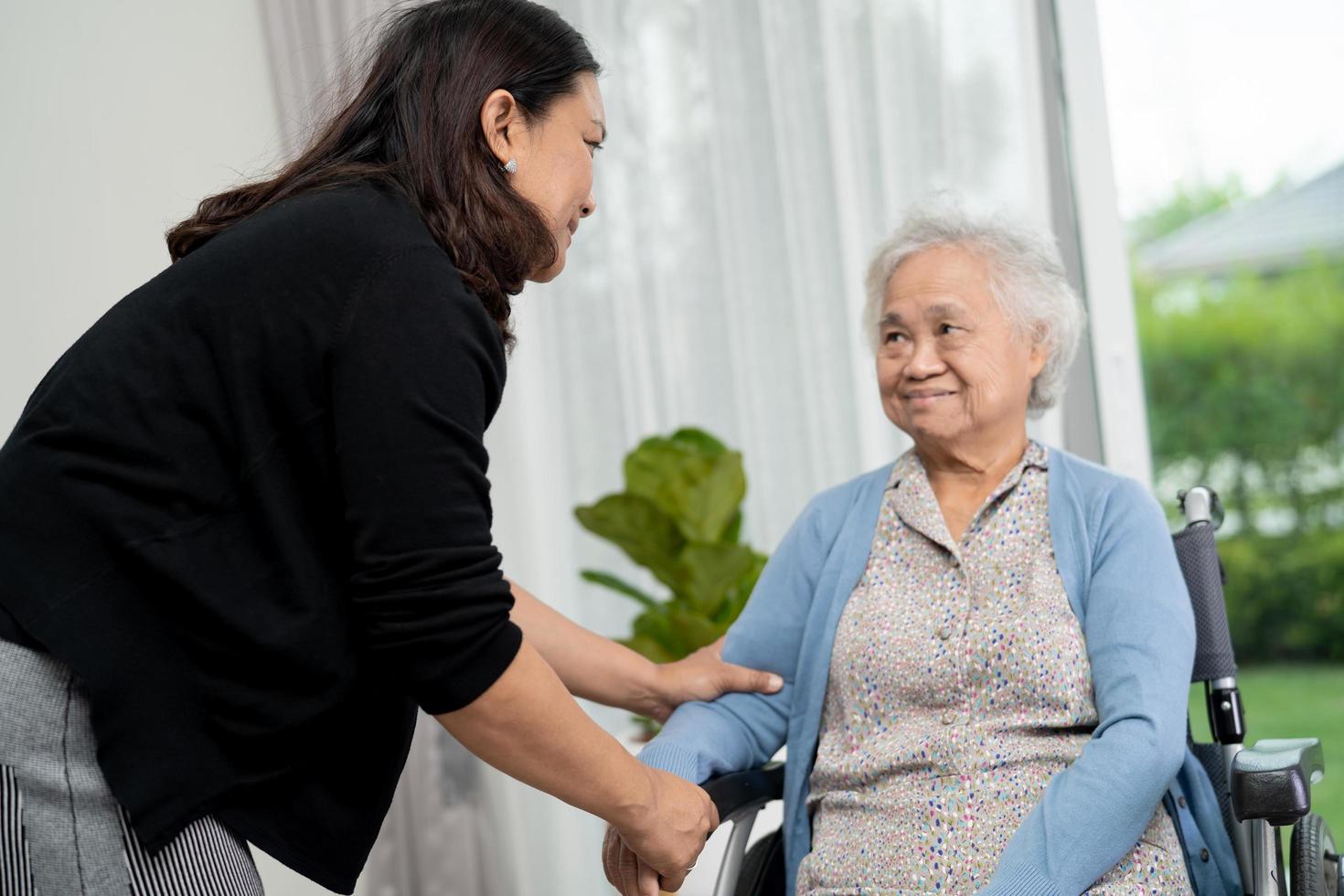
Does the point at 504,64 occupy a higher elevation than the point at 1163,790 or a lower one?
higher

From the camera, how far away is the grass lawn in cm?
529

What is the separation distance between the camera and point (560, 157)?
1213 millimetres

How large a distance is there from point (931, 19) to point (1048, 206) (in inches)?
19.7

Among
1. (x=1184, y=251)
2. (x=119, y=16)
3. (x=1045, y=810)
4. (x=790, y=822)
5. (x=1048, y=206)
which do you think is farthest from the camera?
(x=1184, y=251)

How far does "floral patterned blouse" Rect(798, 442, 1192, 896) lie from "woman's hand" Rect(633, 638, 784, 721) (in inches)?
4.2

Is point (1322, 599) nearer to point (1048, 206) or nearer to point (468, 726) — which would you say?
point (1048, 206)

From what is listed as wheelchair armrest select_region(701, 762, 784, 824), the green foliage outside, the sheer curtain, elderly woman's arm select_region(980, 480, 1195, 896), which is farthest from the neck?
the green foliage outside

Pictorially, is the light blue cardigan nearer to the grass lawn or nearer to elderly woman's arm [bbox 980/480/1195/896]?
elderly woman's arm [bbox 980/480/1195/896]

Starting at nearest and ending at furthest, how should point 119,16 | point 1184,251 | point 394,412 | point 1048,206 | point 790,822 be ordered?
point 394,412, point 790,822, point 1048,206, point 119,16, point 1184,251

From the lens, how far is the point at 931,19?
2729 millimetres

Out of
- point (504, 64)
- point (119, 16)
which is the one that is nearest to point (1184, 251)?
point (119, 16)

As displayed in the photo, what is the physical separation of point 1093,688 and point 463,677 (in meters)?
0.92

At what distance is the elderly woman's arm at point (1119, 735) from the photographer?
4.66 feet

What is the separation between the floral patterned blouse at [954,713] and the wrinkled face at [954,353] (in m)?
0.10
